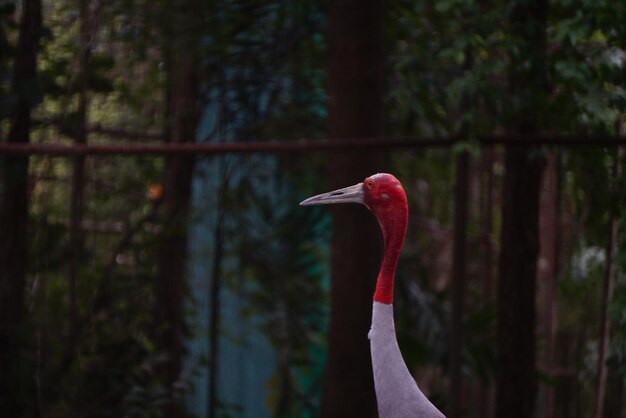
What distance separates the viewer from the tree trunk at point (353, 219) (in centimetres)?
418

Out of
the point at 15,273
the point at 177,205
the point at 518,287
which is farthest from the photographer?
the point at 177,205

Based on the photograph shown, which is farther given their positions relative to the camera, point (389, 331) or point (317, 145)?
point (317, 145)

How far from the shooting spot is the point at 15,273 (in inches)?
184

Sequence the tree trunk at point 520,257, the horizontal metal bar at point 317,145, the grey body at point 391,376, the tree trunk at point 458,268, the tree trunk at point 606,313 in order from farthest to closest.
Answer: the tree trunk at point 520,257, the tree trunk at point 606,313, the tree trunk at point 458,268, the horizontal metal bar at point 317,145, the grey body at point 391,376

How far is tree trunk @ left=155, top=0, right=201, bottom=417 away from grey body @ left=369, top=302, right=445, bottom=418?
173 cm

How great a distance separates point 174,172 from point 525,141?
6.40 feet

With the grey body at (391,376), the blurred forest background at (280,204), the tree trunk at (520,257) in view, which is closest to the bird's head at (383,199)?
the grey body at (391,376)

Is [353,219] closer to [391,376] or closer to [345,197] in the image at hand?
[345,197]

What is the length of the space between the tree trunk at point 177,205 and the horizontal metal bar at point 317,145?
0.56 metres

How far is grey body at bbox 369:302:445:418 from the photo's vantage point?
2998 millimetres

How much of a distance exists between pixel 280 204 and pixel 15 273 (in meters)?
1.41

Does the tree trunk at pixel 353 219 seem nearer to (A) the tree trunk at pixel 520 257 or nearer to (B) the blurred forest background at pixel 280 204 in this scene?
(B) the blurred forest background at pixel 280 204

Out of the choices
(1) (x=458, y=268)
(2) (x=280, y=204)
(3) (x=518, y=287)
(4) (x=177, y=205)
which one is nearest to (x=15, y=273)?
(4) (x=177, y=205)

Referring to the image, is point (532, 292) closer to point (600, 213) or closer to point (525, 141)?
point (600, 213)
